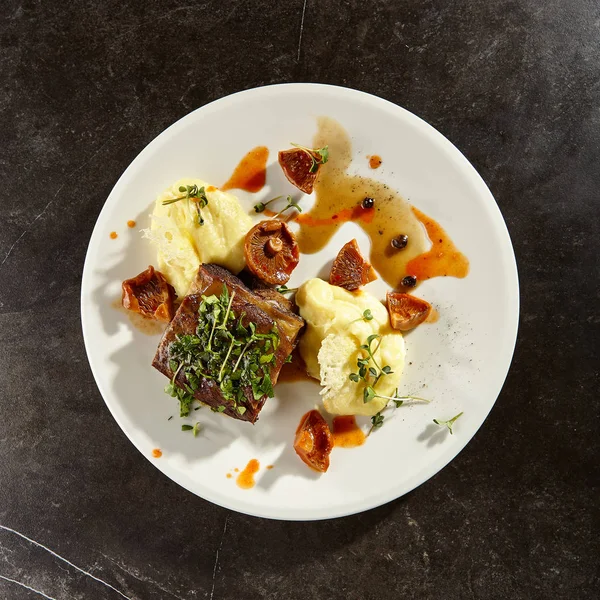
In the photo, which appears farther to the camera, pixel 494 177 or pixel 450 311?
pixel 494 177

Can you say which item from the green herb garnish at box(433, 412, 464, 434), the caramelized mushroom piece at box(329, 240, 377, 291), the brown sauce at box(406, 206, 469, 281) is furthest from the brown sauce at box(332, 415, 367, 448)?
the brown sauce at box(406, 206, 469, 281)

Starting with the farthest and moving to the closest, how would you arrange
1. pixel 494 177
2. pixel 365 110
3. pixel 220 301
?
pixel 494 177 < pixel 365 110 < pixel 220 301

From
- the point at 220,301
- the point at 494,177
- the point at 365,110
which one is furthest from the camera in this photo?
the point at 494,177

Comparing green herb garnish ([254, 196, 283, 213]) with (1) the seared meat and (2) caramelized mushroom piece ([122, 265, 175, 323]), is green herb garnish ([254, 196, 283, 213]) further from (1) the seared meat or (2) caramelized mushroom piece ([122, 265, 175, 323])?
(2) caramelized mushroom piece ([122, 265, 175, 323])

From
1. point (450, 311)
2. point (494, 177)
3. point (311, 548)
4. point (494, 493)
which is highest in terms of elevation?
point (494, 177)

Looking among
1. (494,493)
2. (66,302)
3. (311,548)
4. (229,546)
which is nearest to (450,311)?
(494,493)

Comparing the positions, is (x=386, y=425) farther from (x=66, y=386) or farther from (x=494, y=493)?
(x=66, y=386)

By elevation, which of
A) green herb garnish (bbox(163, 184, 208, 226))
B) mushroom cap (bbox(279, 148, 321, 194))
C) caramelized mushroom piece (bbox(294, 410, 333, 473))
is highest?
mushroom cap (bbox(279, 148, 321, 194))

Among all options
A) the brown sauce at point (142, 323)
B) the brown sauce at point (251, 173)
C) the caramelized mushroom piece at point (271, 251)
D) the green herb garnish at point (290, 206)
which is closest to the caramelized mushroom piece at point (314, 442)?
the caramelized mushroom piece at point (271, 251)
